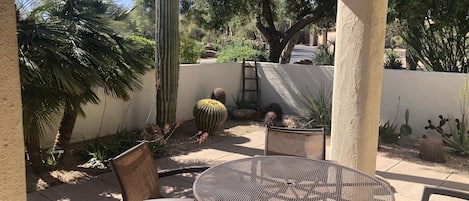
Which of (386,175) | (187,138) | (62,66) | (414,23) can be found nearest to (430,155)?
(386,175)

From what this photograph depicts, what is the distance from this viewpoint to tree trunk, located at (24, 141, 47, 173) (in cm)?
419

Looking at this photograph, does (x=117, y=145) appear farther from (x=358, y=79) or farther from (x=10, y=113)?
(x=10, y=113)

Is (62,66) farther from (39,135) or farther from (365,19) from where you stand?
(365,19)

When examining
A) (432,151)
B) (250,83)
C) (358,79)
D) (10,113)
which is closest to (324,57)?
(250,83)

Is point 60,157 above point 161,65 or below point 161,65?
below

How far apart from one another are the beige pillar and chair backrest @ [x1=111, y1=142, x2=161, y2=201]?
1091mm

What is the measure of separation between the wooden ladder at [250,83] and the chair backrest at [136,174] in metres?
6.31

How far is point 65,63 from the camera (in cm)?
395

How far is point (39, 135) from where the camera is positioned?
155 inches

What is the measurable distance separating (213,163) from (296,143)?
195 centimetres

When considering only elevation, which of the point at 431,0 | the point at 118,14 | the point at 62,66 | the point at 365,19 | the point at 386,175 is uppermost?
the point at 431,0

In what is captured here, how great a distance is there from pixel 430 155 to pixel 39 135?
518cm

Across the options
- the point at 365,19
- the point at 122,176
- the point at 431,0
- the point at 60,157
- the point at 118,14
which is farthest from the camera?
the point at 431,0

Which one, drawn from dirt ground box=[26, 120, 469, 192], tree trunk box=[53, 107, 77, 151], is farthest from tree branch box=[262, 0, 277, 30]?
tree trunk box=[53, 107, 77, 151]
